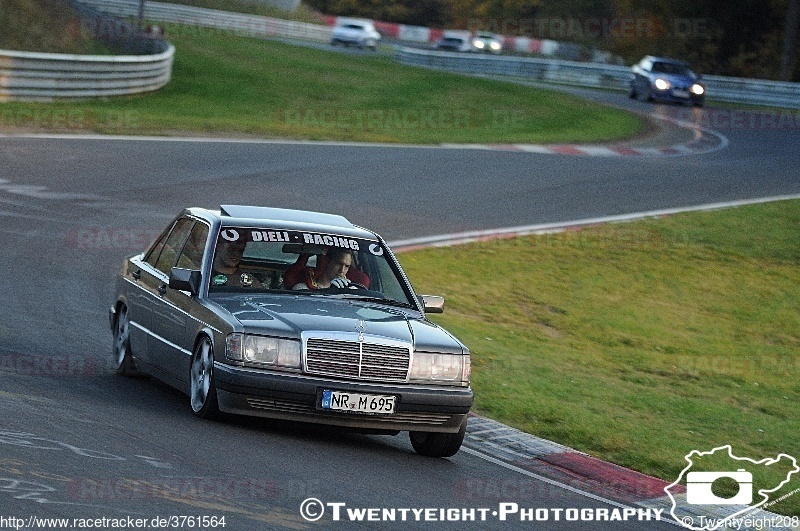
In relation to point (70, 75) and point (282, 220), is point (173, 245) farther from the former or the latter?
point (70, 75)

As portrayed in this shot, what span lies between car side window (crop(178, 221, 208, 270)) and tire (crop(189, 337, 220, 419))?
0.88 m

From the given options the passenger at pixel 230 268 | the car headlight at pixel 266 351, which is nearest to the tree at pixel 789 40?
the passenger at pixel 230 268

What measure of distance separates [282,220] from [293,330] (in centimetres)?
164

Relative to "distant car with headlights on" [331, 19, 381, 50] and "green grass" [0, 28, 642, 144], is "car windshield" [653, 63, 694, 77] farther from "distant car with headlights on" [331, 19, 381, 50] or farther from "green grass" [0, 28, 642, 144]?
"distant car with headlights on" [331, 19, 381, 50]

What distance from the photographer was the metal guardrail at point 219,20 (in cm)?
6269

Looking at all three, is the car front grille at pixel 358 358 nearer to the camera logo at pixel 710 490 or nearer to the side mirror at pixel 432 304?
the side mirror at pixel 432 304

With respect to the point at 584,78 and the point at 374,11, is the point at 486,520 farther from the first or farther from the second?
the point at 374,11

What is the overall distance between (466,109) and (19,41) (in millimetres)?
11850

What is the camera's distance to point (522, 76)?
179 feet

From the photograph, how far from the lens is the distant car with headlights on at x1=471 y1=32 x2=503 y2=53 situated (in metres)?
74.1

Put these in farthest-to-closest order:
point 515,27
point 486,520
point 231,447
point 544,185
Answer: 1. point 515,27
2. point 544,185
3. point 231,447
4. point 486,520

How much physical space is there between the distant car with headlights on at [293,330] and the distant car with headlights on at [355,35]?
2235 inches

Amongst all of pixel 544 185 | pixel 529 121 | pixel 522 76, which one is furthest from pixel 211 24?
pixel 544 185
